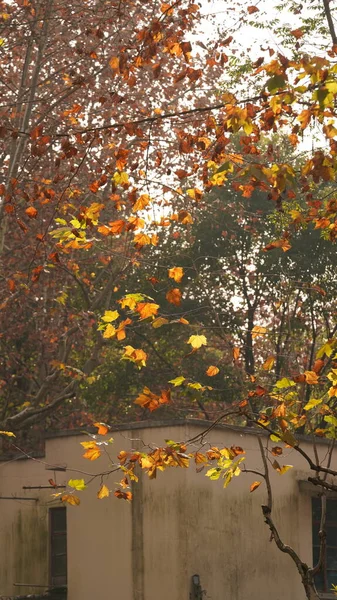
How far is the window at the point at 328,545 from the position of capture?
19.0 metres

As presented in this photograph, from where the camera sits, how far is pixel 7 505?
2089 centimetres

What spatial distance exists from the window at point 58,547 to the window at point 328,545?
15.2ft

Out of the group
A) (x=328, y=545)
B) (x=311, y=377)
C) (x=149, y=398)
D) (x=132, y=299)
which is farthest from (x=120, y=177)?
(x=328, y=545)

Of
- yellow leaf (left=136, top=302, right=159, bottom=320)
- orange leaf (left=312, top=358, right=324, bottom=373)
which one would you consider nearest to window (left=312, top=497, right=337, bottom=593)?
orange leaf (left=312, top=358, right=324, bottom=373)

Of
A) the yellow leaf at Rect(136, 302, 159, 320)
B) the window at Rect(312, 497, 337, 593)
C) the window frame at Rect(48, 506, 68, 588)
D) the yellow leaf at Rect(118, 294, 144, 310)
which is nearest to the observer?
the yellow leaf at Rect(118, 294, 144, 310)

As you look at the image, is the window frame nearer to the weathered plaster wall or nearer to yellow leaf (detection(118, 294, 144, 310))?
the weathered plaster wall

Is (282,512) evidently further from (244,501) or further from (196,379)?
(196,379)

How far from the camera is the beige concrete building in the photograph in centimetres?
1748

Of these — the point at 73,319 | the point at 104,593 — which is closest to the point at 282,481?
the point at 104,593

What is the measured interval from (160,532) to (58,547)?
9.80 feet

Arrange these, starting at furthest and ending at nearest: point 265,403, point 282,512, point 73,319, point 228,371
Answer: point 228,371, point 265,403, point 73,319, point 282,512

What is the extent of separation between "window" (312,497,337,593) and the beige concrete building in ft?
0.10

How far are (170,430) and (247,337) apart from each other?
11184 mm

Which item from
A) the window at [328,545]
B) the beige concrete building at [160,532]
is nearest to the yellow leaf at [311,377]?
the beige concrete building at [160,532]
